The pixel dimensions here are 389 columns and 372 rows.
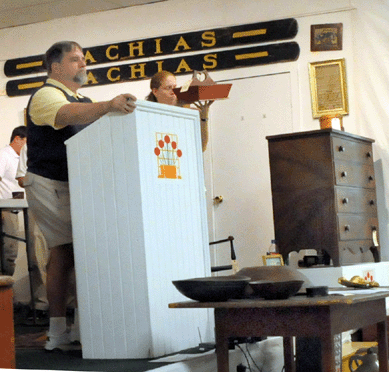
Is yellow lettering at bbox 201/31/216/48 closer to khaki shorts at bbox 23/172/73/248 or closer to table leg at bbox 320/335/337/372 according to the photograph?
khaki shorts at bbox 23/172/73/248

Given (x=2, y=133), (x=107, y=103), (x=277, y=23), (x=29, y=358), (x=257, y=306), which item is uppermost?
(x=277, y=23)

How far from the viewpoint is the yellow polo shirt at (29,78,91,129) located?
3186 mm

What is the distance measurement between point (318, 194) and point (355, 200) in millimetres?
427

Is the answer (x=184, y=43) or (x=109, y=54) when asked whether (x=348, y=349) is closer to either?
(x=184, y=43)

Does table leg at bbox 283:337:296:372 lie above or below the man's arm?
below

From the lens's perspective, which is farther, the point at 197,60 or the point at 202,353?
the point at 197,60

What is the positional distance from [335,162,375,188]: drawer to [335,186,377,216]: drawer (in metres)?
0.04

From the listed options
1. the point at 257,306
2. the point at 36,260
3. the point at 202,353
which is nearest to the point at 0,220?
the point at 36,260

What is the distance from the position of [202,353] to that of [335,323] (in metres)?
0.80

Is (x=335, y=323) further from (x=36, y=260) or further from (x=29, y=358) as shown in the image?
(x=36, y=260)

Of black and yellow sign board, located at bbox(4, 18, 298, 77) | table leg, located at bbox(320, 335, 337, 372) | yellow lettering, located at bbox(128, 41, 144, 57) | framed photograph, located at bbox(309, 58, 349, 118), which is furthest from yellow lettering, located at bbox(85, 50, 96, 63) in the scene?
table leg, located at bbox(320, 335, 337, 372)

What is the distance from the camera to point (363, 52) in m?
6.18

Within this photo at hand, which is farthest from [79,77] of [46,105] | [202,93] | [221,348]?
[221,348]

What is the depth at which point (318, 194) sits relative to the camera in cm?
518
